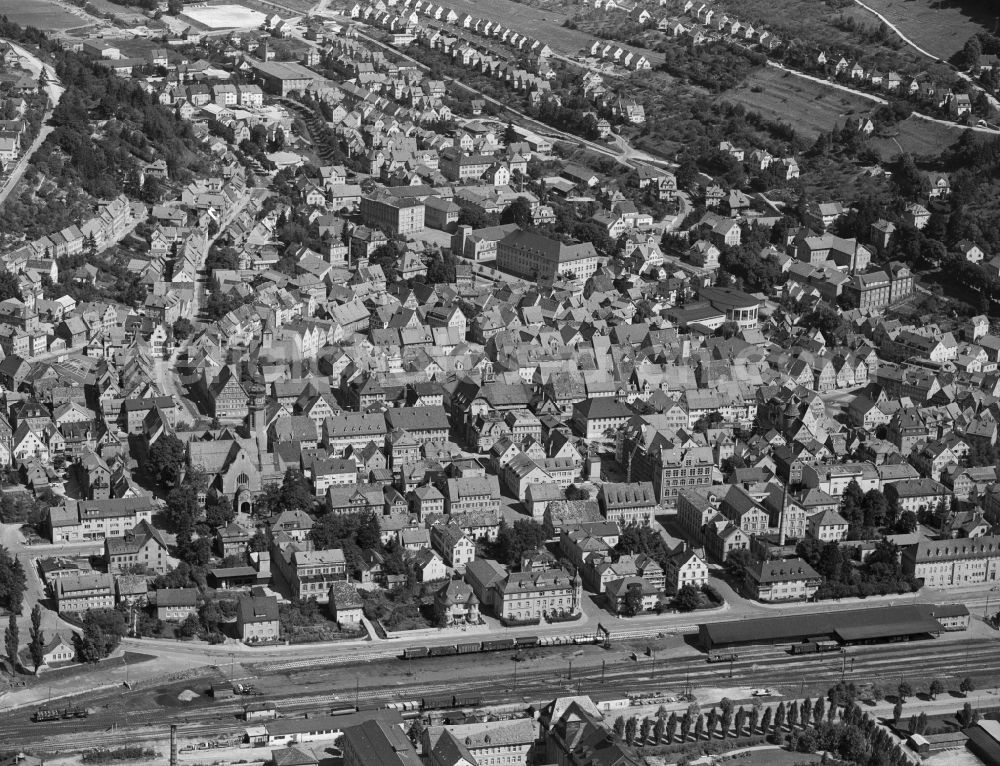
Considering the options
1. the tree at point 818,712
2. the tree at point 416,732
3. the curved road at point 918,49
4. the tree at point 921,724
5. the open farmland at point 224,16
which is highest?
the curved road at point 918,49

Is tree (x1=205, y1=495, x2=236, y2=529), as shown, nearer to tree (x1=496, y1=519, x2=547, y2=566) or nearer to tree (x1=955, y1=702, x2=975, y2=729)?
tree (x1=496, y1=519, x2=547, y2=566)

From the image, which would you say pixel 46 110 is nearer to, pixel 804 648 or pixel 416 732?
pixel 804 648

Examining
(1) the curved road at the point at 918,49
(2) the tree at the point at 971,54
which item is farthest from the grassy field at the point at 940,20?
(2) the tree at the point at 971,54

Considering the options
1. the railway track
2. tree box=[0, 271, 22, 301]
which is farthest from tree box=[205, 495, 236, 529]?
tree box=[0, 271, 22, 301]

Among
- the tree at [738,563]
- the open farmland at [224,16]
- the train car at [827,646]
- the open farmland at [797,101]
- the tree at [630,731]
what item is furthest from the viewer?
the open farmland at [224,16]

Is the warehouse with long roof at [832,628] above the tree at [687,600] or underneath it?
above

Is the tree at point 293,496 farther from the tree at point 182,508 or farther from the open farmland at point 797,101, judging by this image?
the open farmland at point 797,101

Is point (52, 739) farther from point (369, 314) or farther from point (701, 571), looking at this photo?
point (369, 314)

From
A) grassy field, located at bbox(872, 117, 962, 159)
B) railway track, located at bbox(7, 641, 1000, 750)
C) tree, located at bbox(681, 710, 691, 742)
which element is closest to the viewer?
railway track, located at bbox(7, 641, 1000, 750)
